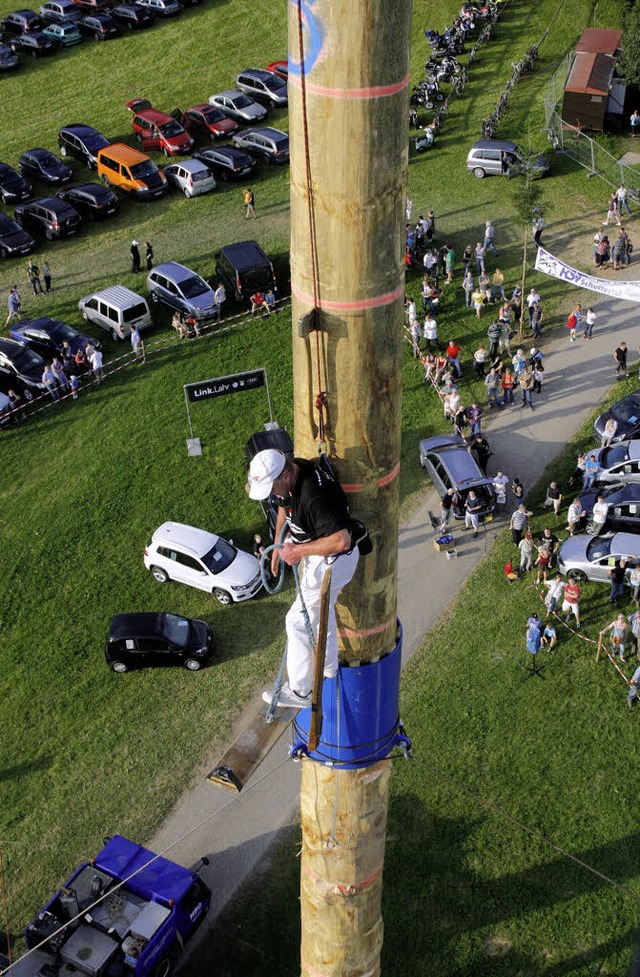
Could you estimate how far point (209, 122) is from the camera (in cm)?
4638

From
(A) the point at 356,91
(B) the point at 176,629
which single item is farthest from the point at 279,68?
(A) the point at 356,91

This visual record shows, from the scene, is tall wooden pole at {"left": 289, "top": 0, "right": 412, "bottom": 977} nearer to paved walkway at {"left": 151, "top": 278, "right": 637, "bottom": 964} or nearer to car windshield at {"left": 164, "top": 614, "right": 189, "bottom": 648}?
paved walkway at {"left": 151, "top": 278, "right": 637, "bottom": 964}

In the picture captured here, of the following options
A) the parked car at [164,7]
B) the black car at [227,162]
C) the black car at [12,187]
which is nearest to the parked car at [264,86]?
the black car at [227,162]

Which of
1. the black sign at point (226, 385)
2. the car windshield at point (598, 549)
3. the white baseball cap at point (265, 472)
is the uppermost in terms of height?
the white baseball cap at point (265, 472)

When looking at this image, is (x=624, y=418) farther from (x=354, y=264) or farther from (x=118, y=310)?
(x=354, y=264)

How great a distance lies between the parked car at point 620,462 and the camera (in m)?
26.5

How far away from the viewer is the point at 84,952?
17.0 meters

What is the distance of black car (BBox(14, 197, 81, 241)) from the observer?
4050 cm

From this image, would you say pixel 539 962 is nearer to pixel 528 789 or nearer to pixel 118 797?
pixel 528 789

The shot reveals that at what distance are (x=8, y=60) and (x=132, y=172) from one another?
17.0m

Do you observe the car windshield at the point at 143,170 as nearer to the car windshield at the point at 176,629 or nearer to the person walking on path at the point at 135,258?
the person walking on path at the point at 135,258

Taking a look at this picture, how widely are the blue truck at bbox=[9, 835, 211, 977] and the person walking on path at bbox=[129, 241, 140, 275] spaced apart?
2401 cm

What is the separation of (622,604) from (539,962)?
363 inches

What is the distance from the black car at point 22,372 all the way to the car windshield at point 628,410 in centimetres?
1740
